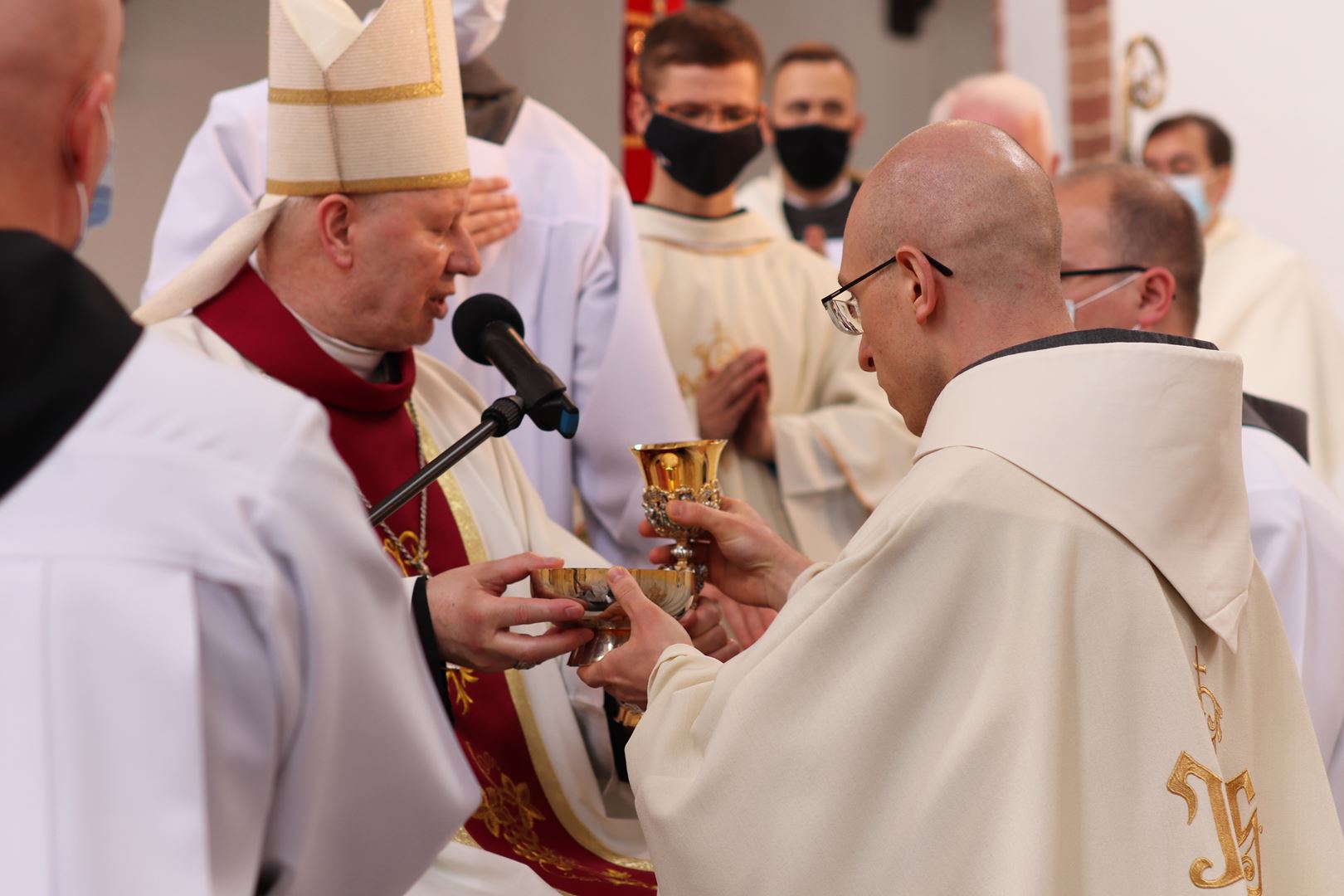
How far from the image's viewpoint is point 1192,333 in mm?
3336

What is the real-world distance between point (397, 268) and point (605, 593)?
92cm

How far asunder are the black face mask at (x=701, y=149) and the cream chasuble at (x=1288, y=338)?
8.86 feet

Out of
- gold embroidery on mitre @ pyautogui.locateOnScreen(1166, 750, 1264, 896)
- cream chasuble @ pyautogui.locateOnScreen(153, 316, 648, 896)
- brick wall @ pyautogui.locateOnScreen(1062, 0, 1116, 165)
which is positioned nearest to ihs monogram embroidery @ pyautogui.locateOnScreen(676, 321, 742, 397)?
cream chasuble @ pyautogui.locateOnScreen(153, 316, 648, 896)

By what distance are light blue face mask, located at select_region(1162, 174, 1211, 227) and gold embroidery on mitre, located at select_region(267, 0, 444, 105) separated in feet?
12.5

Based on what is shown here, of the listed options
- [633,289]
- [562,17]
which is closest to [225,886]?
[633,289]

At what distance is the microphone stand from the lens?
2408 mm

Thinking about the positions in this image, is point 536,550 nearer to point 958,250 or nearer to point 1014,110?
point 958,250

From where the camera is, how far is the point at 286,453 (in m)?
1.43

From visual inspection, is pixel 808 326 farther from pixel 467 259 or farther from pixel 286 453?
pixel 286 453

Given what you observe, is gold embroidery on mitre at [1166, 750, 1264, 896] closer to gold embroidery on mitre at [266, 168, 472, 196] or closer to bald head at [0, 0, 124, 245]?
bald head at [0, 0, 124, 245]

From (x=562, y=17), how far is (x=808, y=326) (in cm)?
182

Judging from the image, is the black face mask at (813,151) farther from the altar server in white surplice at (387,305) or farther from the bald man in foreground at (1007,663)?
the bald man in foreground at (1007,663)

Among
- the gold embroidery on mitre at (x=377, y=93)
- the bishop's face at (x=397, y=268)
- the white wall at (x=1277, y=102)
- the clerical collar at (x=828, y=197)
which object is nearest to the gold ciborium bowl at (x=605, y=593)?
the bishop's face at (x=397, y=268)

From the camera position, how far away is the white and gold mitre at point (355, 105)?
9.94ft
